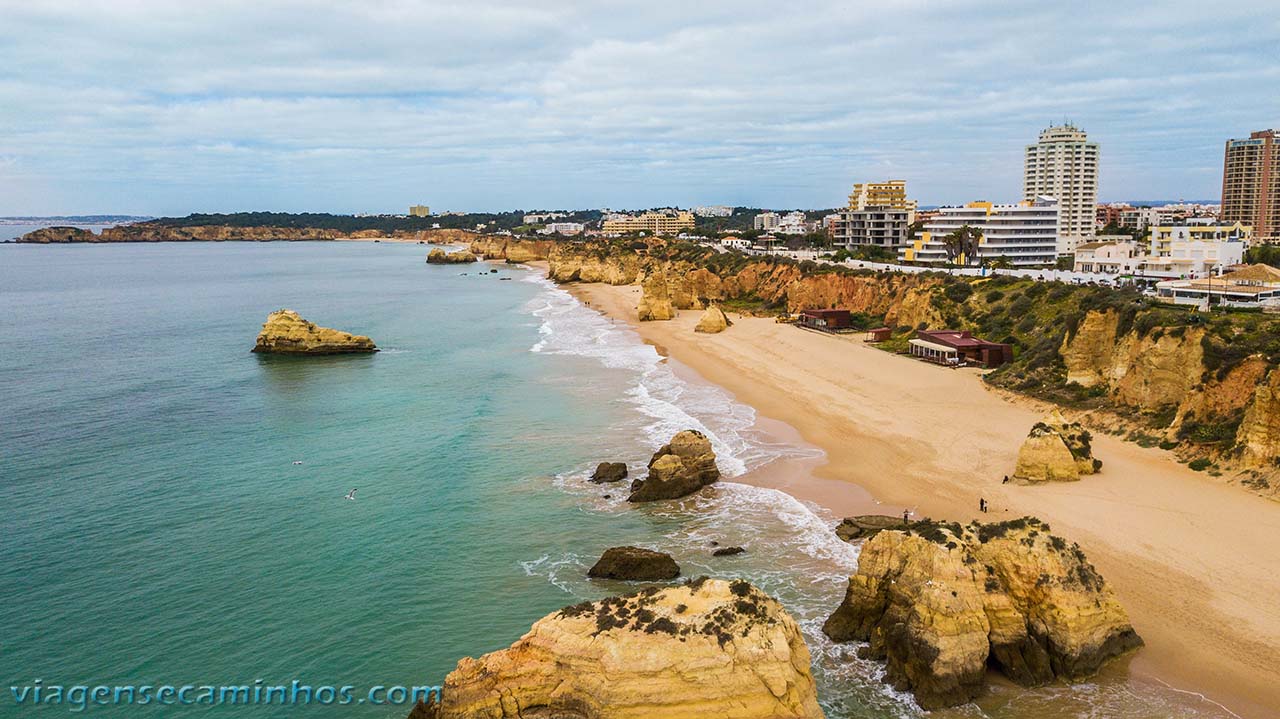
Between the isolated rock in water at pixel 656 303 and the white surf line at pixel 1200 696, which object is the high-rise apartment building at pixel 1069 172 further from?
the white surf line at pixel 1200 696

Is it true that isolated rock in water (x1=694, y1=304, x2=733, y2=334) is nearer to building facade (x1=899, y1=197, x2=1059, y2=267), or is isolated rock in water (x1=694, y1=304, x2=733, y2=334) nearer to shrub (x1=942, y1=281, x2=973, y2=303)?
shrub (x1=942, y1=281, x2=973, y2=303)

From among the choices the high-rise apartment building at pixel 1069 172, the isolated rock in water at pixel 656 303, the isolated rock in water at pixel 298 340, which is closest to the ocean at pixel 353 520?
the isolated rock in water at pixel 298 340

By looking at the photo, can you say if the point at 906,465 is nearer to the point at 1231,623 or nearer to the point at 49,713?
the point at 1231,623

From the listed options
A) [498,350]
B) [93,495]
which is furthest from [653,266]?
[93,495]

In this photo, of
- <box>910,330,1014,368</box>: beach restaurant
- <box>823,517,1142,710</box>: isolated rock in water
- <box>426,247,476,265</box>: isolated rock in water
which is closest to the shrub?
<box>910,330,1014,368</box>: beach restaurant

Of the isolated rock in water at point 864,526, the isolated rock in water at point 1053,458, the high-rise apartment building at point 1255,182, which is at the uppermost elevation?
the high-rise apartment building at point 1255,182

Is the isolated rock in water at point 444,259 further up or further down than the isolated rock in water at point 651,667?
further up
